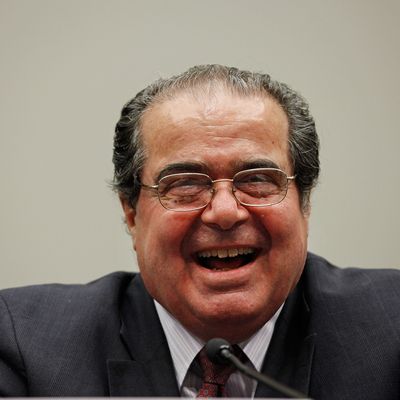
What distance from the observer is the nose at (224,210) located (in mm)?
1604

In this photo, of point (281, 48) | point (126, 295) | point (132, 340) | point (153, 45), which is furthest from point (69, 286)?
point (281, 48)

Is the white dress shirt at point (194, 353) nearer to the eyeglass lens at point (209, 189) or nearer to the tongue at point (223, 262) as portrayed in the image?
the tongue at point (223, 262)

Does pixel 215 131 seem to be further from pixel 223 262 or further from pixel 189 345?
pixel 189 345

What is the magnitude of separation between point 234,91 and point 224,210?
0.37 metres

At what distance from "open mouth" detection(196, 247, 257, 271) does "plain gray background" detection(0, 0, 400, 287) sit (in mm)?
969

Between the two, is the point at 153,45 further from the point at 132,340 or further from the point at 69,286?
the point at 132,340

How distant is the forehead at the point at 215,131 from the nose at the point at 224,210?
0.20ft

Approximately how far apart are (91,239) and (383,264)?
115 centimetres

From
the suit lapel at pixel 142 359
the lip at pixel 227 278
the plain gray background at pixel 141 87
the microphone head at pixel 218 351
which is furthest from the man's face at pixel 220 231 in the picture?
the plain gray background at pixel 141 87

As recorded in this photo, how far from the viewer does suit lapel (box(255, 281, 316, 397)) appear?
1677 mm

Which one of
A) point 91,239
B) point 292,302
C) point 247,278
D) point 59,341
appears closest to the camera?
point 247,278

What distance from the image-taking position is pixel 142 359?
1756 millimetres

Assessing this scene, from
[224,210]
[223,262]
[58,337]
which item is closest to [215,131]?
[224,210]

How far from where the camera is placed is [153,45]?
2.66 metres
